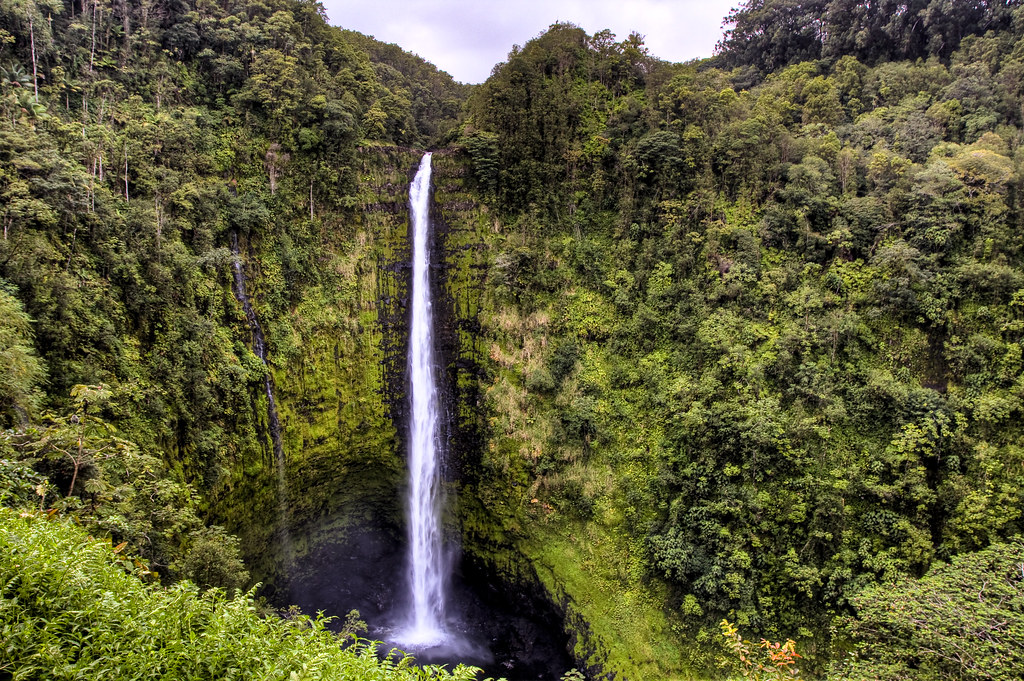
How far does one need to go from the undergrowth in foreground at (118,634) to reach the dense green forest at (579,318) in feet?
1.77

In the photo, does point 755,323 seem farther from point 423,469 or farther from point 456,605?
point 456,605

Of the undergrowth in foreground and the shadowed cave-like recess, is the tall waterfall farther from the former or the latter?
the undergrowth in foreground

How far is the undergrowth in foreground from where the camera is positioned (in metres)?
3.42

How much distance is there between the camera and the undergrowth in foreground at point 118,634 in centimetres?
342

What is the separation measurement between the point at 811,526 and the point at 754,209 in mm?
9730

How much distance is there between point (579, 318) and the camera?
57.7 ft

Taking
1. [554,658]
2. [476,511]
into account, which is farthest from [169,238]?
[554,658]

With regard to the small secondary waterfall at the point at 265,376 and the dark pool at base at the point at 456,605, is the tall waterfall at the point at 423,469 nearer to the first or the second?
the dark pool at base at the point at 456,605

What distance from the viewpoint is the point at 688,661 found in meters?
12.3

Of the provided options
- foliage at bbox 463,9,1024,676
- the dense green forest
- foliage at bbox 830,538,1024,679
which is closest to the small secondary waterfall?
the dense green forest

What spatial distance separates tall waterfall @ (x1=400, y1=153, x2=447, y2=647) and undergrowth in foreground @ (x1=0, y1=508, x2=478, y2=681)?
524 inches

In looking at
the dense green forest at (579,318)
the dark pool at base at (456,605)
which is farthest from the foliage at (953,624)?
the dark pool at base at (456,605)

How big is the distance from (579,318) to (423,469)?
767cm

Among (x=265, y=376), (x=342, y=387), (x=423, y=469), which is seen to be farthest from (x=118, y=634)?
(x=423, y=469)
